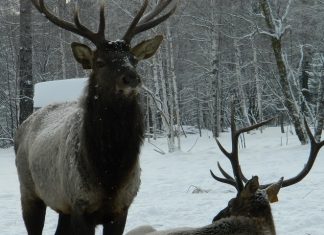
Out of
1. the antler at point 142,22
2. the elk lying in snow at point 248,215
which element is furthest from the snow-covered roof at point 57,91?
A: the elk lying in snow at point 248,215

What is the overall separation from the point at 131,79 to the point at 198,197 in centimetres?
450

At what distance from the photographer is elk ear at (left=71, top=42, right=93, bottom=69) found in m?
4.42

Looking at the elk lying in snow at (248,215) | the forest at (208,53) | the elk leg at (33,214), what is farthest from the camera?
the forest at (208,53)

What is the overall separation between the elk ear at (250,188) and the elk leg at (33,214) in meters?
2.54

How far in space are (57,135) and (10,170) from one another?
10303 millimetres

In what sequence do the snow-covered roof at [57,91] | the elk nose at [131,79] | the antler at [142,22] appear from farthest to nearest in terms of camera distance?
the snow-covered roof at [57,91]
the antler at [142,22]
the elk nose at [131,79]

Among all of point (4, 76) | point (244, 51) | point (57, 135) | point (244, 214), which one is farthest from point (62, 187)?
point (4, 76)

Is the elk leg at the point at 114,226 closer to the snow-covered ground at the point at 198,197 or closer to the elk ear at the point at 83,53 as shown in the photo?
the elk ear at the point at 83,53

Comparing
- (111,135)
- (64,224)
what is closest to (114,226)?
(111,135)

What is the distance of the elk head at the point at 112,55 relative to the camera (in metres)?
4.02

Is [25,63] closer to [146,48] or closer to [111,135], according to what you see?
[146,48]

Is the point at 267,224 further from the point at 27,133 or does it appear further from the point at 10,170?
the point at 10,170

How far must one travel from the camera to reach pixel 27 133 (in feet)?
18.0

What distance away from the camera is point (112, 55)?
4184 millimetres
